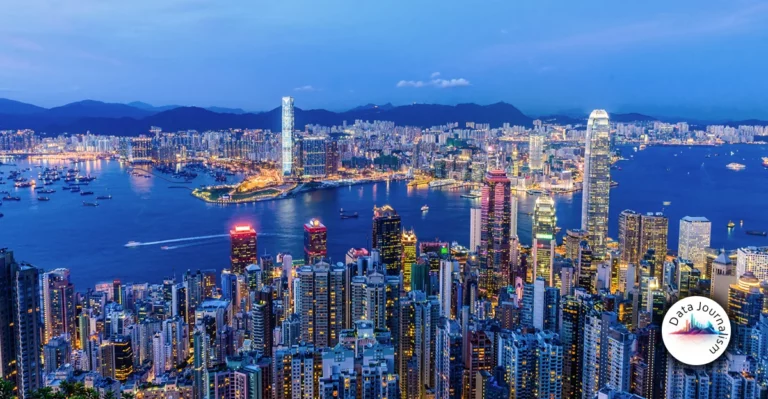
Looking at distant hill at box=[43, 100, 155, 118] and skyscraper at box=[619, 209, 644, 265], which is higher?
distant hill at box=[43, 100, 155, 118]

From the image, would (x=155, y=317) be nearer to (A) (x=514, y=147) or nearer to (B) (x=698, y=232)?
(B) (x=698, y=232)

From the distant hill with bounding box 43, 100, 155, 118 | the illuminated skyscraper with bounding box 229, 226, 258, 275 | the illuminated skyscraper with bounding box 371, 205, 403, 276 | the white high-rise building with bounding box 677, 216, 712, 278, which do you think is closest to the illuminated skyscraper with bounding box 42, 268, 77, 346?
the illuminated skyscraper with bounding box 229, 226, 258, 275

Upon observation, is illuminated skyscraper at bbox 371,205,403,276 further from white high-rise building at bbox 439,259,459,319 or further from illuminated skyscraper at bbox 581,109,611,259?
illuminated skyscraper at bbox 581,109,611,259

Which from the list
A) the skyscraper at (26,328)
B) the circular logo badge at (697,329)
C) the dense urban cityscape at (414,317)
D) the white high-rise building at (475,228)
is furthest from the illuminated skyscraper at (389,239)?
the circular logo badge at (697,329)

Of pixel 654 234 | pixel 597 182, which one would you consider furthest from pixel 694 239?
pixel 597 182

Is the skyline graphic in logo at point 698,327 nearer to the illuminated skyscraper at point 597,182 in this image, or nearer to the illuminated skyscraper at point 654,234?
the illuminated skyscraper at point 654,234

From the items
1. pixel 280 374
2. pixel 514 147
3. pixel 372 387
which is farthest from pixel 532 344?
pixel 514 147
